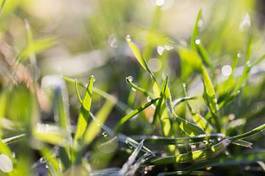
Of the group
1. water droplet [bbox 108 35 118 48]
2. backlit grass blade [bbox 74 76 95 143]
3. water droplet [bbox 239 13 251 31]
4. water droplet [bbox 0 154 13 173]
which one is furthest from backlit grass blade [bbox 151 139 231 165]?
water droplet [bbox 108 35 118 48]

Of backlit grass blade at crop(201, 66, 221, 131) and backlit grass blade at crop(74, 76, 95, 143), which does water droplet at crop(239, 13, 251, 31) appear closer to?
backlit grass blade at crop(201, 66, 221, 131)

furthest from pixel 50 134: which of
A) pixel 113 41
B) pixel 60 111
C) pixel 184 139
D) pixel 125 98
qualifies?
pixel 113 41

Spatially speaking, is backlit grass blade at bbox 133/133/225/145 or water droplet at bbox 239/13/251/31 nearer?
backlit grass blade at bbox 133/133/225/145

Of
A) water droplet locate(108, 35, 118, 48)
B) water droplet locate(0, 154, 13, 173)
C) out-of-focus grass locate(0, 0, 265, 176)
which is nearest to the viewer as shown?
water droplet locate(0, 154, 13, 173)

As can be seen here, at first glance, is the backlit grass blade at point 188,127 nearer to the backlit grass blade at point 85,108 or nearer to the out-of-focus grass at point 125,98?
the out-of-focus grass at point 125,98

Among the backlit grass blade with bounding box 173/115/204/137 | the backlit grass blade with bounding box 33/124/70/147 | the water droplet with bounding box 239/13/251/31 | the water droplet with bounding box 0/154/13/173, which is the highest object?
the water droplet with bounding box 239/13/251/31

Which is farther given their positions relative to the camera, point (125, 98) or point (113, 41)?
point (113, 41)

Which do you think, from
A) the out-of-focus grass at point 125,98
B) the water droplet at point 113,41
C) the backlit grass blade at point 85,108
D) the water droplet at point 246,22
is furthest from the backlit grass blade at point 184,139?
the water droplet at point 113,41

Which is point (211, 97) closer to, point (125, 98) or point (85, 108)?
point (85, 108)
